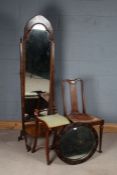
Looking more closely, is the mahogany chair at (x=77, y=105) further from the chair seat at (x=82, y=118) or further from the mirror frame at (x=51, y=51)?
the mirror frame at (x=51, y=51)

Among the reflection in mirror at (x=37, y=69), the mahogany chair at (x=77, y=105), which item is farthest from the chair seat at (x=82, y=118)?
the reflection in mirror at (x=37, y=69)

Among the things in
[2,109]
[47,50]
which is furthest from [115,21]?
[2,109]

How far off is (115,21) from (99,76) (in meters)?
0.74

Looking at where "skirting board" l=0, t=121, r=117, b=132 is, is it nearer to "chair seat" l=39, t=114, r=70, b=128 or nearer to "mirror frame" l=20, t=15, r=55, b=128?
"mirror frame" l=20, t=15, r=55, b=128

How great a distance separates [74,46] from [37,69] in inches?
25.8

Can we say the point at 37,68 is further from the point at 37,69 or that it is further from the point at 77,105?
the point at 77,105

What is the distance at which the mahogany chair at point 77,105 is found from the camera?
289 centimetres

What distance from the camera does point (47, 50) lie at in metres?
3.05

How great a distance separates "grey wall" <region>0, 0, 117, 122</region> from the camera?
10.8 feet

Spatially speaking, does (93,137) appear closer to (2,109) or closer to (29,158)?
(29,158)

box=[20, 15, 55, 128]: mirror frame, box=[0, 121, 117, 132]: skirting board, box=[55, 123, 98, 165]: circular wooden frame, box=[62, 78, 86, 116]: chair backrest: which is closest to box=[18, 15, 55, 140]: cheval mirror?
box=[20, 15, 55, 128]: mirror frame

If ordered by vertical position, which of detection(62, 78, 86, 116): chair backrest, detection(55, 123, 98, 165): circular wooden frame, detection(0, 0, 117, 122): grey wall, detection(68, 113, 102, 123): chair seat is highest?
detection(0, 0, 117, 122): grey wall

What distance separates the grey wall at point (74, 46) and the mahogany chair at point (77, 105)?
108 millimetres

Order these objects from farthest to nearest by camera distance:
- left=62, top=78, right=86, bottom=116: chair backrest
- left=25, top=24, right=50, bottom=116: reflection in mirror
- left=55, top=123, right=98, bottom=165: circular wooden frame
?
left=62, top=78, right=86, bottom=116: chair backrest < left=25, top=24, right=50, bottom=116: reflection in mirror < left=55, top=123, right=98, bottom=165: circular wooden frame
